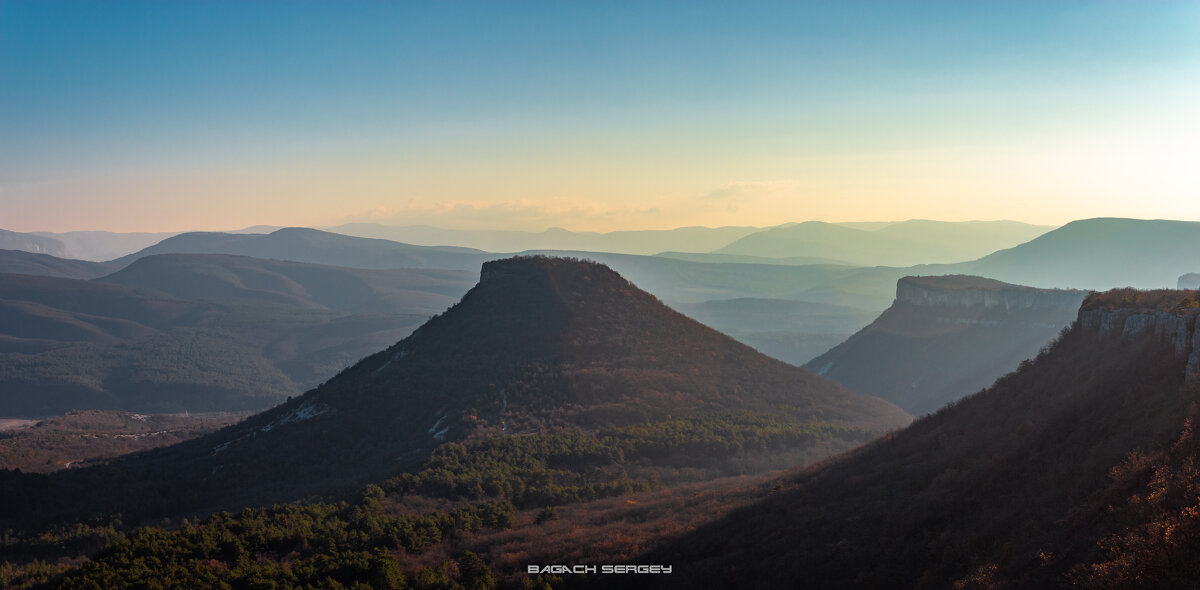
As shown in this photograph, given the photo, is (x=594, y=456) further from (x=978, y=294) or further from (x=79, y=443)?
(x=978, y=294)

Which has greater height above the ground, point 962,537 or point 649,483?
point 962,537

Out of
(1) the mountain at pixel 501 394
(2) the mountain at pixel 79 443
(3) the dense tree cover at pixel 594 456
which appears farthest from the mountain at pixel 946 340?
(2) the mountain at pixel 79 443

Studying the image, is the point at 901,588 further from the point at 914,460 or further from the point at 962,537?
the point at 914,460

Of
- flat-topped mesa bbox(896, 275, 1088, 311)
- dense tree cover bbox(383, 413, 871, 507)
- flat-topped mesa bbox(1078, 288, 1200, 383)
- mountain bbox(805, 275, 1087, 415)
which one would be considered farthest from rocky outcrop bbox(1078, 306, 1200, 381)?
flat-topped mesa bbox(896, 275, 1088, 311)

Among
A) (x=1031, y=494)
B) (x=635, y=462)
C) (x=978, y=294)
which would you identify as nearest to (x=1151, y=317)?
(x=1031, y=494)

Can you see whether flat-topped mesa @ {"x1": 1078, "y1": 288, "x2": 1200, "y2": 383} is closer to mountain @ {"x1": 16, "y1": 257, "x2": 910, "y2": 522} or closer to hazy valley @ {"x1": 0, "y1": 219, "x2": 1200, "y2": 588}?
hazy valley @ {"x1": 0, "y1": 219, "x2": 1200, "y2": 588}

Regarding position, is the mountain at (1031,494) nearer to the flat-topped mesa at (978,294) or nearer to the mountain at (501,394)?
the mountain at (501,394)

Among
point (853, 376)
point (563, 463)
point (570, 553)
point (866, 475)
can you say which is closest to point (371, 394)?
point (563, 463)
